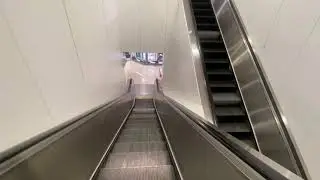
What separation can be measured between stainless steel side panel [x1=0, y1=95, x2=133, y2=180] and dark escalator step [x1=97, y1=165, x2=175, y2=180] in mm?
177

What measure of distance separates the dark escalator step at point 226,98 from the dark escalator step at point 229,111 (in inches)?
3.8

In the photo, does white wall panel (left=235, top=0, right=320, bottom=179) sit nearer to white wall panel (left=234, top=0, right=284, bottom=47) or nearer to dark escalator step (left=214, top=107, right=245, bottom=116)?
white wall panel (left=234, top=0, right=284, bottom=47)

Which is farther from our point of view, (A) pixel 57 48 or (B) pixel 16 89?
(A) pixel 57 48

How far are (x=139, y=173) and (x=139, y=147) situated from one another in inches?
41.3

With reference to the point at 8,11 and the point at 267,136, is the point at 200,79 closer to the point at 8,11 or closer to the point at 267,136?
the point at 267,136

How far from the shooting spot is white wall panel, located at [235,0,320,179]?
115 inches

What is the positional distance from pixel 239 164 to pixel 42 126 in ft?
6.75

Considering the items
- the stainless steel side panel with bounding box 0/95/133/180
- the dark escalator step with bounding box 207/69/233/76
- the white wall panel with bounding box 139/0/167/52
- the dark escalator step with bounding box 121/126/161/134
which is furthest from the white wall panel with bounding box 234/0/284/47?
the white wall panel with bounding box 139/0/167/52

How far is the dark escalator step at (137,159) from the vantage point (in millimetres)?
3426

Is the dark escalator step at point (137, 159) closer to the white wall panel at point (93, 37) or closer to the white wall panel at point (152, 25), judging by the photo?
the white wall panel at point (93, 37)

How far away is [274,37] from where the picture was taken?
12.7ft

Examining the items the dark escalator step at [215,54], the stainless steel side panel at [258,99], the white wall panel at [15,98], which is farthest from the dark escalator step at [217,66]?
the white wall panel at [15,98]

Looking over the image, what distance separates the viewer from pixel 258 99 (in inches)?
164

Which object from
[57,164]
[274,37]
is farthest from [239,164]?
[274,37]
